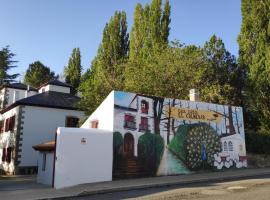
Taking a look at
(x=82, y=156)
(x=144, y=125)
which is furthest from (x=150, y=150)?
(x=82, y=156)

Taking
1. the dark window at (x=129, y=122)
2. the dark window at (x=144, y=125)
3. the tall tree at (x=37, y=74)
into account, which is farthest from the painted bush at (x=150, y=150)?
the tall tree at (x=37, y=74)

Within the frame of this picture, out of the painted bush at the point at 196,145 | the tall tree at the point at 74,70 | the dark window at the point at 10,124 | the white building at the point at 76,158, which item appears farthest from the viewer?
the tall tree at the point at 74,70

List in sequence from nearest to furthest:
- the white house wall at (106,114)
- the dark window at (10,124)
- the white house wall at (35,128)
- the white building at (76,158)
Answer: the white building at (76,158) → the white house wall at (106,114) → the white house wall at (35,128) → the dark window at (10,124)

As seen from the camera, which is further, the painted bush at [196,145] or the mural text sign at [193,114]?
the painted bush at [196,145]

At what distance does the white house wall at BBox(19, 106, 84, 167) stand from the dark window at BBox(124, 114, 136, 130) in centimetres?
1300

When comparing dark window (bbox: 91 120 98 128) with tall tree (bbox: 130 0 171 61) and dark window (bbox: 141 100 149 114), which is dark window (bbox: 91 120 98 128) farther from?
tall tree (bbox: 130 0 171 61)

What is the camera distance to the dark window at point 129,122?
19234mm

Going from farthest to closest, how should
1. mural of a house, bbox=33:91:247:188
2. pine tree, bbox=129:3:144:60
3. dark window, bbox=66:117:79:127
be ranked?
pine tree, bbox=129:3:144:60 → dark window, bbox=66:117:79:127 → mural of a house, bbox=33:91:247:188

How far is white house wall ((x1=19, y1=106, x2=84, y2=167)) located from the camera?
2888 cm

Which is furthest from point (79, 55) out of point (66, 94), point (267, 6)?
point (267, 6)

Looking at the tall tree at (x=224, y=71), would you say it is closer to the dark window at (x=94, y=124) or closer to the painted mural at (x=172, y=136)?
the painted mural at (x=172, y=136)

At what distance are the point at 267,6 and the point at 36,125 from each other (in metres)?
23.2

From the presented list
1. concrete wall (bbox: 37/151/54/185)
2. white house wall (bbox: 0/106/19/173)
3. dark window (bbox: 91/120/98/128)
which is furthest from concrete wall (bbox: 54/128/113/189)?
white house wall (bbox: 0/106/19/173)

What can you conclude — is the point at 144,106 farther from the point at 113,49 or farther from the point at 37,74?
the point at 37,74
